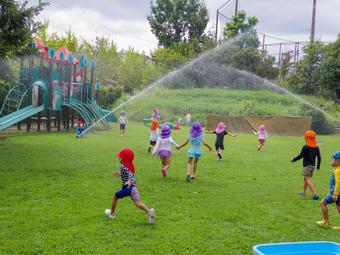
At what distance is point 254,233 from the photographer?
276 inches

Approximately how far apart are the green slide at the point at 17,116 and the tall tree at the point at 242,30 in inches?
1394

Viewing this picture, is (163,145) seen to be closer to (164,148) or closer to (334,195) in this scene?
(164,148)

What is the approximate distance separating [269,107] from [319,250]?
35933 millimetres

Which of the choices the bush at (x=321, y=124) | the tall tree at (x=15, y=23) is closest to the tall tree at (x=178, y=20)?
the bush at (x=321, y=124)

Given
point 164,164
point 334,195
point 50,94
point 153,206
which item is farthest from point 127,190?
point 50,94

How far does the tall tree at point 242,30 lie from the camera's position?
5319 cm

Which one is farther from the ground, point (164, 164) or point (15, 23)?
point (15, 23)

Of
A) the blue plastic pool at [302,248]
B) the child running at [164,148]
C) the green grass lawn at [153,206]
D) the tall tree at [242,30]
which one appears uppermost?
the tall tree at [242,30]

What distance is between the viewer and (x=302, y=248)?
487 centimetres

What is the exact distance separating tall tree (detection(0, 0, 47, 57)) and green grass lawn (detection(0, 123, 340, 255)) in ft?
11.1

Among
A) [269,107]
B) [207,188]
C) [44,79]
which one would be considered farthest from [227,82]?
[207,188]

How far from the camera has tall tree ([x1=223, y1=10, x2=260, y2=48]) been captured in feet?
174

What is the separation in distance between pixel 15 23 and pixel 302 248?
11.6 meters

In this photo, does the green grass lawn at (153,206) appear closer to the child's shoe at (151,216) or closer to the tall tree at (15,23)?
the child's shoe at (151,216)
